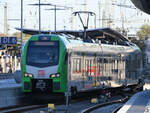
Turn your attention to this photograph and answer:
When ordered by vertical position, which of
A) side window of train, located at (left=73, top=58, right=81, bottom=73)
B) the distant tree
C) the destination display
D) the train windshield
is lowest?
side window of train, located at (left=73, top=58, right=81, bottom=73)

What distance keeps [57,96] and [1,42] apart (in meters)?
22.6

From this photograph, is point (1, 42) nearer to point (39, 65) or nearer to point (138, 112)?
point (39, 65)

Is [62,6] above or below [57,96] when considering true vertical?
above

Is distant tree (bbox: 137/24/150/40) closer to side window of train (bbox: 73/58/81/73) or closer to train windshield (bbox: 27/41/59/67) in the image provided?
side window of train (bbox: 73/58/81/73)

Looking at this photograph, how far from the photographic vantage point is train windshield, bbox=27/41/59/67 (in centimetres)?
2204

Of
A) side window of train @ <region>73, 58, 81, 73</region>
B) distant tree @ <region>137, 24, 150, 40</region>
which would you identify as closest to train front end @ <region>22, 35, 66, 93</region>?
side window of train @ <region>73, 58, 81, 73</region>

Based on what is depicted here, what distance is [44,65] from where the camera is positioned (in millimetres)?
22000

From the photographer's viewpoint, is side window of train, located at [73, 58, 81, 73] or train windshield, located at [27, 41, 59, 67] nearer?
train windshield, located at [27, 41, 59, 67]

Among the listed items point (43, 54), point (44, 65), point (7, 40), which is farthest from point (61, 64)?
point (7, 40)

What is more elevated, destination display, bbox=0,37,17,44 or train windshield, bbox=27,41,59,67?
destination display, bbox=0,37,17,44

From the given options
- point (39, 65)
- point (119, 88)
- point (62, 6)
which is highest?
point (62, 6)

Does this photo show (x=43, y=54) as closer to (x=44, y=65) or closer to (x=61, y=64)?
(x=44, y=65)

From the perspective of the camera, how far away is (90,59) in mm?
25359

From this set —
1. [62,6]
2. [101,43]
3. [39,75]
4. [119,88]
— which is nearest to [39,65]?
[39,75]
